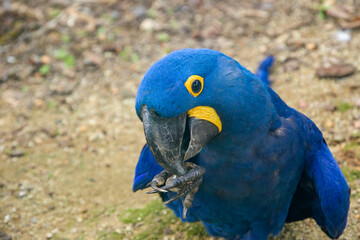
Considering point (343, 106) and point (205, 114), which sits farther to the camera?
point (343, 106)

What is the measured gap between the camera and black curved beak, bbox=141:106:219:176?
2.04m

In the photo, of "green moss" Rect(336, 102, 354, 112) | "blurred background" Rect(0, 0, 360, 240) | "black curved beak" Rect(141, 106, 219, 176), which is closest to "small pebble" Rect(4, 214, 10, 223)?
"blurred background" Rect(0, 0, 360, 240)

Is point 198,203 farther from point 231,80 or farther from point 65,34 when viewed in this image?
point 65,34

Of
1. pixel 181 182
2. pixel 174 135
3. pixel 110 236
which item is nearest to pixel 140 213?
pixel 110 236

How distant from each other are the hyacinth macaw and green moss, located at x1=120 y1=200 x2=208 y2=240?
0.36 meters

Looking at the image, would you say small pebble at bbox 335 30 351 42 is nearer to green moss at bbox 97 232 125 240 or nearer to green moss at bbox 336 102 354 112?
green moss at bbox 336 102 354 112

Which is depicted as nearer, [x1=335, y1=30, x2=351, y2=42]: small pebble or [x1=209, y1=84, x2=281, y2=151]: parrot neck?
[x1=209, y1=84, x2=281, y2=151]: parrot neck

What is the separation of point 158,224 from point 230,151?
1378mm

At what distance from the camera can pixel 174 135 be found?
206cm

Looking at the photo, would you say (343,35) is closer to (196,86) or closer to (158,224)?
(158,224)

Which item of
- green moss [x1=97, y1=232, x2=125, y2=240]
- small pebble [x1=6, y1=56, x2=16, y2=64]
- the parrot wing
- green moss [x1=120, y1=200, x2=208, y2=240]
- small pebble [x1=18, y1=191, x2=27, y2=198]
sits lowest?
small pebble [x1=18, y1=191, x2=27, y2=198]

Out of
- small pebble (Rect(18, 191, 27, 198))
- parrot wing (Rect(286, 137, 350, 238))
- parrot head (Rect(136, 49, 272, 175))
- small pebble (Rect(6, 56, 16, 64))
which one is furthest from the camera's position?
small pebble (Rect(6, 56, 16, 64))

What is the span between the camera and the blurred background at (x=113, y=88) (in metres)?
3.54

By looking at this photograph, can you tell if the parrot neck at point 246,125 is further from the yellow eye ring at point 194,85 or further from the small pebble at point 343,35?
the small pebble at point 343,35
